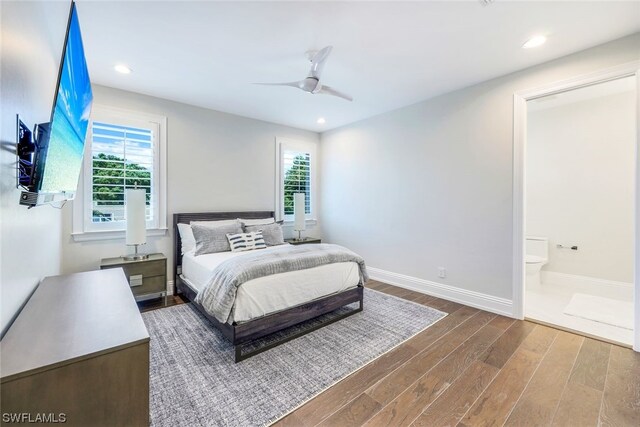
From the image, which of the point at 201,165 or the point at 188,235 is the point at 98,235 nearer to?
the point at 188,235

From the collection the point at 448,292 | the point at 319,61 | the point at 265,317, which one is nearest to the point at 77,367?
the point at 265,317

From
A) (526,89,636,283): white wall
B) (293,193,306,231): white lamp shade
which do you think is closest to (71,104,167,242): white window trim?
(293,193,306,231): white lamp shade

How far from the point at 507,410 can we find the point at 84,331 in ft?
7.68

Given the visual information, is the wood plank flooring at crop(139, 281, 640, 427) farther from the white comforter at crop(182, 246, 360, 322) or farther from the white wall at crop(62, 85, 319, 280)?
the white wall at crop(62, 85, 319, 280)

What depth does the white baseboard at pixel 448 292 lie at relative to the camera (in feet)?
10.2

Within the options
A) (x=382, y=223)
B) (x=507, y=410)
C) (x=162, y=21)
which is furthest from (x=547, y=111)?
(x=162, y=21)

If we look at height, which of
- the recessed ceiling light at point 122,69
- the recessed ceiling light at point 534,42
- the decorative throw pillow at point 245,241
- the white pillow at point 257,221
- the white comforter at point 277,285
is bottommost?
the white comforter at point 277,285

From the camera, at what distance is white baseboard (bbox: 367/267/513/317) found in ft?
10.2

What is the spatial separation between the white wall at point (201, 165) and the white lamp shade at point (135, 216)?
0.39 metres

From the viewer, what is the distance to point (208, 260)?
3.06 m

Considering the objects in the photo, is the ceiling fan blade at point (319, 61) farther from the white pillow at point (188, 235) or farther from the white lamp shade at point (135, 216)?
the white lamp shade at point (135, 216)

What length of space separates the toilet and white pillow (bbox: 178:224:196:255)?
4.72 meters

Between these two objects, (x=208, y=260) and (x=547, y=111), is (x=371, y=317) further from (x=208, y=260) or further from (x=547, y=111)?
(x=547, y=111)

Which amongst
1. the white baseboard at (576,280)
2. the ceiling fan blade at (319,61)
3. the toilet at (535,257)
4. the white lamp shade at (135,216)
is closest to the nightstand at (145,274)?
the white lamp shade at (135,216)
